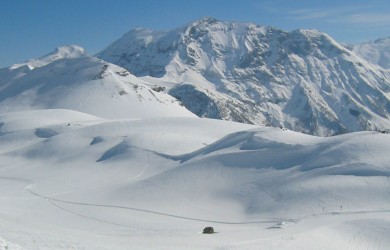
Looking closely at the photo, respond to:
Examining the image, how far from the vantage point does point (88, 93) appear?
157125 millimetres

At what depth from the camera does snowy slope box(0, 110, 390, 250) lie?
3388cm

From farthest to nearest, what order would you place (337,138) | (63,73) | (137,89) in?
(63,73)
(137,89)
(337,138)

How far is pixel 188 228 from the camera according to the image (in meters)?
41.2

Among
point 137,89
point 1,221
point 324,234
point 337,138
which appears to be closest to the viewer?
point 1,221

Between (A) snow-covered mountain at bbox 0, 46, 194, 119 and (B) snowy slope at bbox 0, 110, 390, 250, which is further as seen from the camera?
(A) snow-covered mountain at bbox 0, 46, 194, 119

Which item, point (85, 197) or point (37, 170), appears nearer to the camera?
point (85, 197)

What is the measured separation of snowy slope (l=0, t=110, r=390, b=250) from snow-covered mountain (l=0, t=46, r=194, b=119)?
65696 mm

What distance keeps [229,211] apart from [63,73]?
142452mm

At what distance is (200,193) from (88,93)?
111 m

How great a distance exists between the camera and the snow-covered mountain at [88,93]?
148750mm

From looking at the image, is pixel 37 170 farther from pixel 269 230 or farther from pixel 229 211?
pixel 269 230

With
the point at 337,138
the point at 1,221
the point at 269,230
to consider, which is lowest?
the point at 269,230

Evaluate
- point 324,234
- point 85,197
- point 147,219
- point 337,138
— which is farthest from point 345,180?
point 85,197

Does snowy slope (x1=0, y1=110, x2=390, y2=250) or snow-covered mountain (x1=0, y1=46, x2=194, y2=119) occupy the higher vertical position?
snow-covered mountain (x1=0, y1=46, x2=194, y2=119)
